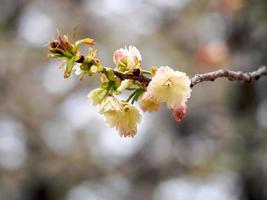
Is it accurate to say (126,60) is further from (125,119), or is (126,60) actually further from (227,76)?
(227,76)

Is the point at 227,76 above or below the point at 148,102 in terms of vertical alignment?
above

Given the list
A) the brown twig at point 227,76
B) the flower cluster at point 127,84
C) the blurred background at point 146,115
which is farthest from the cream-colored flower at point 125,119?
the blurred background at point 146,115

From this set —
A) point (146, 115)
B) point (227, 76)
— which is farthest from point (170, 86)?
point (146, 115)

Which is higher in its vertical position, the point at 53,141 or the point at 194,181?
the point at 53,141

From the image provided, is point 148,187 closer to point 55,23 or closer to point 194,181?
point 194,181

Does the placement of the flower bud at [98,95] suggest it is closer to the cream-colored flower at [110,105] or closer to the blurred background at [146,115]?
the cream-colored flower at [110,105]

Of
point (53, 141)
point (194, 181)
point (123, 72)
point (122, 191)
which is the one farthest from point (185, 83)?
point (53, 141)
